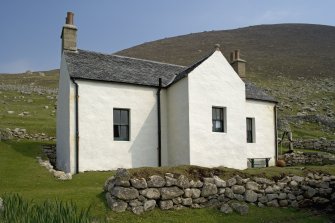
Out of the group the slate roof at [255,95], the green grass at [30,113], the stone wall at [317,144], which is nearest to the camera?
the slate roof at [255,95]

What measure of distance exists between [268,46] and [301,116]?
6493 centimetres

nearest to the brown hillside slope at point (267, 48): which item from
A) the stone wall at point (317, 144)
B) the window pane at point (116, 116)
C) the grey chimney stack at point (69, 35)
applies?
the stone wall at point (317, 144)

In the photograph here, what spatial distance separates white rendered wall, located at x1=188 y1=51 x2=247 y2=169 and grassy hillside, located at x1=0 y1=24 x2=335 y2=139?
13.8 meters

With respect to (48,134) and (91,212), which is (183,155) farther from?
(48,134)

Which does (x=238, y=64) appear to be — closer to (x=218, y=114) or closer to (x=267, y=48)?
(x=218, y=114)

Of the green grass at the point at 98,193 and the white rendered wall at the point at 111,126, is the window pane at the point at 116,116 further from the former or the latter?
the green grass at the point at 98,193

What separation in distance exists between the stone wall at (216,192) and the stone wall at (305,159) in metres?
13.1

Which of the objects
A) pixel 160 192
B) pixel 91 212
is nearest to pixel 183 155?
pixel 160 192

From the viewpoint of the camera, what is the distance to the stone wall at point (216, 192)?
11750 millimetres

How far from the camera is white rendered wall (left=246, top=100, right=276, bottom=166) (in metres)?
25.5

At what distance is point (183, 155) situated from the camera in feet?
66.1

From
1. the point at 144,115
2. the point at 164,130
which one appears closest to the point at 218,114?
the point at 164,130

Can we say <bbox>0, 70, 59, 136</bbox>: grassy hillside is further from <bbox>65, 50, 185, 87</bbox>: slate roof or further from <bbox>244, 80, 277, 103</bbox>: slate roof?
<bbox>244, 80, 277, 103</bbox>: slate roof

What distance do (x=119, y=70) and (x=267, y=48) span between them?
85.6 metres
